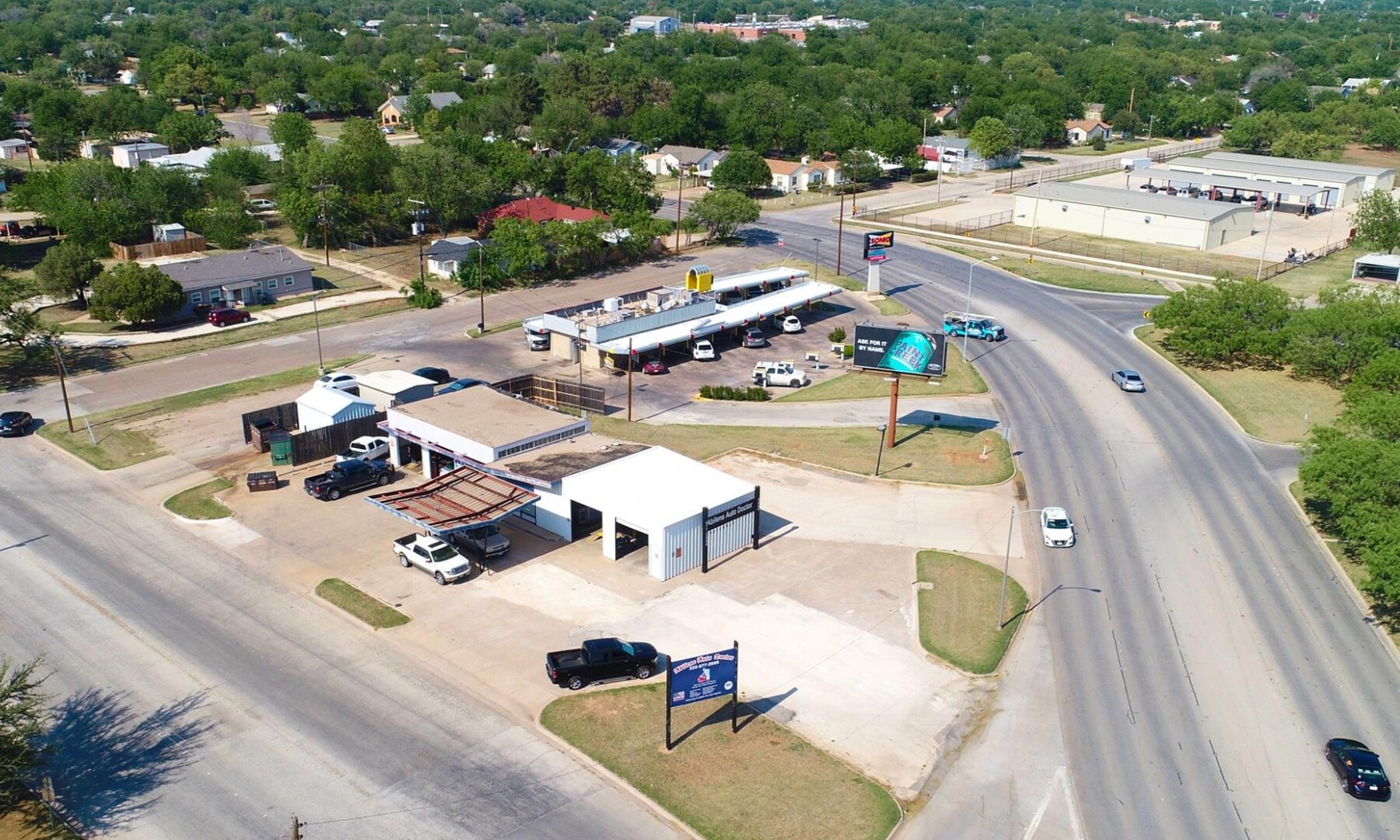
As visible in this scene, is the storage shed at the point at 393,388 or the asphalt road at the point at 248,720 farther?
the storage shed at the point at 393,388

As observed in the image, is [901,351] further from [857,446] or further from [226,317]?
[226,317]

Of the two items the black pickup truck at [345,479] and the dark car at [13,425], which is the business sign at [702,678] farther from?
the dark car at [13,425]

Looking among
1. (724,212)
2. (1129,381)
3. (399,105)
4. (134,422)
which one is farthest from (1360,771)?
(399,105)

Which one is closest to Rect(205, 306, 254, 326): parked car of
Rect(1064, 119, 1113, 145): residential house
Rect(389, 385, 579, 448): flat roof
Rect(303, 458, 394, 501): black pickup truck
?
Rect(389, 385, 579, 448): flat roof

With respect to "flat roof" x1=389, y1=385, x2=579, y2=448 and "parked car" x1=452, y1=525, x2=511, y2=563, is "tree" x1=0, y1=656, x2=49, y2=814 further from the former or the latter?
"flat roof" x1=389, y1=385, x2=579, y2=448

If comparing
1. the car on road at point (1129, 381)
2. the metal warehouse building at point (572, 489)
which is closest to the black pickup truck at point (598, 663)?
the metal warehouse building at point (572, 489)

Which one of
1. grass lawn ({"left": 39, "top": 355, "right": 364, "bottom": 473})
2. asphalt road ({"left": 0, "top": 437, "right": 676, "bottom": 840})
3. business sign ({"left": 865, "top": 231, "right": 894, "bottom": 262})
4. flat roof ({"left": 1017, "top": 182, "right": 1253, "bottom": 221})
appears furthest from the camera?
flat roof ({"left": 1017, "top": 182, "right": 1253, "bottom": 221})

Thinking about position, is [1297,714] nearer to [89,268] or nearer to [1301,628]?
[1301,628]
